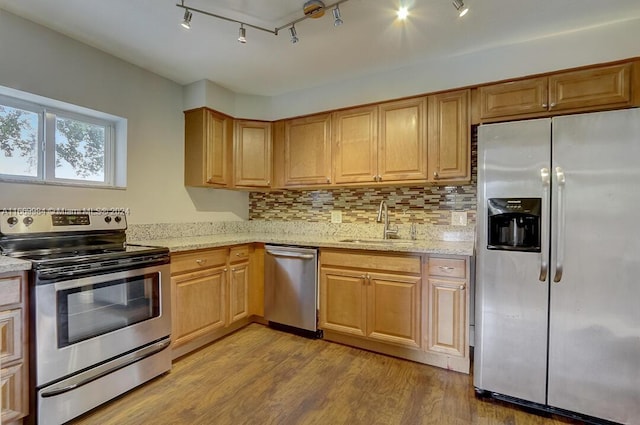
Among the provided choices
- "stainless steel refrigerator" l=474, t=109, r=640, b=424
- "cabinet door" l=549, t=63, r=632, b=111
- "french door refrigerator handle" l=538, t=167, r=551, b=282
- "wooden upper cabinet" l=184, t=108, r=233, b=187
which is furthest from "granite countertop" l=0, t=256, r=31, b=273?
"cabinet door" l=549, t=63, r=632, b=111

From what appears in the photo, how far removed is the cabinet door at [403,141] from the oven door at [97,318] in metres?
1.91

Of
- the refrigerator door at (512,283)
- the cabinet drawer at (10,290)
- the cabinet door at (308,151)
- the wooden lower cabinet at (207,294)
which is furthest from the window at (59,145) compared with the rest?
the refrigerator door at (512,283)

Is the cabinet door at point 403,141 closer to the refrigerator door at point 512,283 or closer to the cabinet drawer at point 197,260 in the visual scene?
the refrigerator door at point 512,283

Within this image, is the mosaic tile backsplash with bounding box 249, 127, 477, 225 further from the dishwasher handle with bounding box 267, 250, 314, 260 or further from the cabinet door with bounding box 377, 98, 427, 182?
the dishwasher handle with bounding box 267, 250, 314, 260

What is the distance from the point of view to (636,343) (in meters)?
1.62

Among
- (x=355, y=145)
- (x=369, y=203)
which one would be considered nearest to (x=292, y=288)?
(x=369, y=203)

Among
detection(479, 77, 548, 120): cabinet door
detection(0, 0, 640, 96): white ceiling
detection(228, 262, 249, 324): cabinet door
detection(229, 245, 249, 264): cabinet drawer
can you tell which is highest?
detection(0, 0, 640, 96): white ceiling

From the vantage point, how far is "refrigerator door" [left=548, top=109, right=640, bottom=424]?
1.63 meters

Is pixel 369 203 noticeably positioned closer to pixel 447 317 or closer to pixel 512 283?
pixel 447 317

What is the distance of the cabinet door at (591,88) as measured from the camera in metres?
1.91

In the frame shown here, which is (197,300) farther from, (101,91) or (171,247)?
(101,91)

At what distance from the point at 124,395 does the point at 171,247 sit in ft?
3.09

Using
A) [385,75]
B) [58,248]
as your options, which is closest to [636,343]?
[385,75]

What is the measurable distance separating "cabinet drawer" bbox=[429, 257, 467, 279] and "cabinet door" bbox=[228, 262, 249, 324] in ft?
5.48
